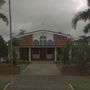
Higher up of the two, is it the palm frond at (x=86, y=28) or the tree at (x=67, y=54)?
Answer: the palm frond at (x=86, y=28)

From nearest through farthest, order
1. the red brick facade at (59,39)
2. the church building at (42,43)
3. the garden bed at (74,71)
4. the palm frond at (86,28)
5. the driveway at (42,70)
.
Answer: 1. the garden bed at (74,71)
2. the driveway at (42,70)
3. the palm frond at (86,28)
4. the church building at (42,43)
5. the red brick facade at (59,39)

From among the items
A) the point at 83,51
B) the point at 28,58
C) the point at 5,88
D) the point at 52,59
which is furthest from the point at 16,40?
the point at 5,88

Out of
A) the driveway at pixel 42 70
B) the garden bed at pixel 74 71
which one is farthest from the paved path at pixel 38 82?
the driveway at pixel 42 70

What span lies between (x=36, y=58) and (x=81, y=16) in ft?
83.6

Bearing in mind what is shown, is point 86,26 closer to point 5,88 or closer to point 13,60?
point 13,60

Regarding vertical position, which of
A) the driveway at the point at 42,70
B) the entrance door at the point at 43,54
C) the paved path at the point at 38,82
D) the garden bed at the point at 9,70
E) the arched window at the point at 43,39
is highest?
the arched window at the point at 43,39

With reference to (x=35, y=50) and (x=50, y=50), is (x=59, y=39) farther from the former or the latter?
(x=35, y=50)

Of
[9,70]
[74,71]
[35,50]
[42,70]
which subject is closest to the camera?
[74,71]

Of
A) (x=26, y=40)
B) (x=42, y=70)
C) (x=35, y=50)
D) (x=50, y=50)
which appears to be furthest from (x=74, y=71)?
(x=35, y=50)

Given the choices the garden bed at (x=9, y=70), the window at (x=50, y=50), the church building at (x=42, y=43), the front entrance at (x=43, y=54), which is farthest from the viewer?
the window at (x=50, y=50)

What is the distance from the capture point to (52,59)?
54.8 metres

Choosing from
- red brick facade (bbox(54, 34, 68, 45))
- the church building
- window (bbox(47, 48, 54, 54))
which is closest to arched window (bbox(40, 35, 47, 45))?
the church building

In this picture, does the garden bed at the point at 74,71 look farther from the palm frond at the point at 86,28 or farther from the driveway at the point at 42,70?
the palm frond at the point at 86,28

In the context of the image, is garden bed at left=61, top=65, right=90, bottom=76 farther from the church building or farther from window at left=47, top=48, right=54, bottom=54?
window at left=47, top=48, right=54, bottom=54
